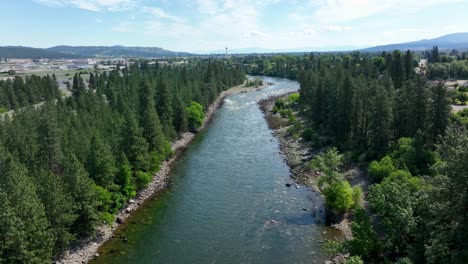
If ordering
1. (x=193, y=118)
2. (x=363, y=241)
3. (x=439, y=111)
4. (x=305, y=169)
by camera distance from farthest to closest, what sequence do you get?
(x=193, y=118), (x=305, y=169), (x=439, y=111), (x=363, y=241)

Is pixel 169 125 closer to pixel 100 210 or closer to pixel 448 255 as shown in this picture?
pixel 100 210

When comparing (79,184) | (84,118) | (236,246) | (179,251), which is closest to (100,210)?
(79,184)

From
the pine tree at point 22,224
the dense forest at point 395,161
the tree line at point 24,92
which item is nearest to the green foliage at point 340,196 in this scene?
the dense forest at point 395,161

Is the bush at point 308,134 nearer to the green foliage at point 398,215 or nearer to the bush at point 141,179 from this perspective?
the bush at point 141,179

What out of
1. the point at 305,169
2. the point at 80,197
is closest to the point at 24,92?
the point at 80,197

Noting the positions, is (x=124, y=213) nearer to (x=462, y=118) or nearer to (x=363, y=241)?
(x=363, y=241)

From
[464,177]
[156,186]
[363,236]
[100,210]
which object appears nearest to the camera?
[464,177]
